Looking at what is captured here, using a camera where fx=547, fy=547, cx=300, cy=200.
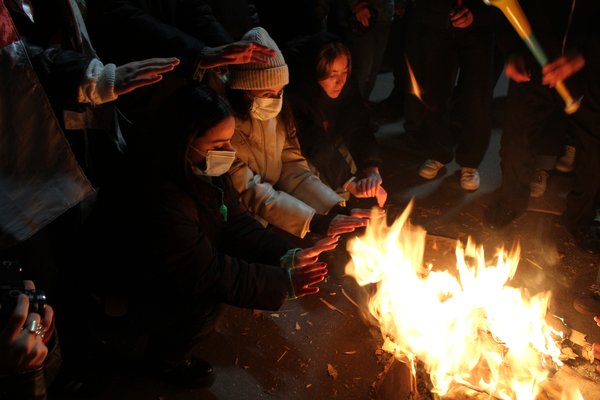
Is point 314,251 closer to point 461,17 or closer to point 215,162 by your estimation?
point 215,162

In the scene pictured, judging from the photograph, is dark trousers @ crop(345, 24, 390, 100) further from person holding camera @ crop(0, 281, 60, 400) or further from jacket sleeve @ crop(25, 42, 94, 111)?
person holding camera @ crop(0, 281, 60, 400)

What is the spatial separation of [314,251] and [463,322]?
3.48ft

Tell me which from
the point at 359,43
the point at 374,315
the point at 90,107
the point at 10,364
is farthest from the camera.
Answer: the point at 359,43

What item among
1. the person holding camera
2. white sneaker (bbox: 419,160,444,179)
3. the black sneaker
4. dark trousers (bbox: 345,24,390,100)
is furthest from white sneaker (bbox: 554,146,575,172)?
the person holding camera

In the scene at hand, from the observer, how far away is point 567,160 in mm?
6031

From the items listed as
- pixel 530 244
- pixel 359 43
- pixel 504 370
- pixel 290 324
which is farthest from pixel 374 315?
pixel 359 43

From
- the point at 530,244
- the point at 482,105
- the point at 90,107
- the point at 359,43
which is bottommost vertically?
the point at 530,244

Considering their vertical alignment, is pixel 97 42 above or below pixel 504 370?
above

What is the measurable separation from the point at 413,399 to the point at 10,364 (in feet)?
7.21

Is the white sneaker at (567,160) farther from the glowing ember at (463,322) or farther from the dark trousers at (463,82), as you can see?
the glowing ember at (463,322)

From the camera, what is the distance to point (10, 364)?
2086 mm

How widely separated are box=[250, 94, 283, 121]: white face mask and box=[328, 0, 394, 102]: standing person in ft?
7.48

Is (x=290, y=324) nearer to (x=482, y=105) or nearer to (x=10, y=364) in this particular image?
(x=10, y=364)

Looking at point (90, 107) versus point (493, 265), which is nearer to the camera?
point (90, 107)
